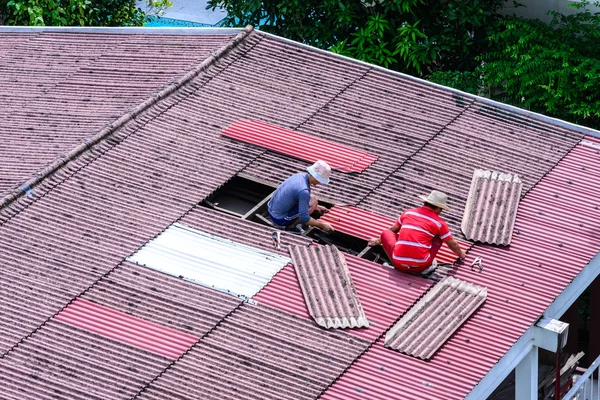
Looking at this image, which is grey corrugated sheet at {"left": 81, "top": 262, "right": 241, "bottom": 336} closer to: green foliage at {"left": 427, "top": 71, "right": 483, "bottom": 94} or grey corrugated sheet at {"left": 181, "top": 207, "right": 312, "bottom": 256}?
grey corrugated sheet at {"left": 181, "top": 207, "right": 312, "bottom": 256}

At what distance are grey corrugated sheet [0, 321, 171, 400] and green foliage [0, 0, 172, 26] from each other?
40.8ft

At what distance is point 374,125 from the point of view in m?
17.5

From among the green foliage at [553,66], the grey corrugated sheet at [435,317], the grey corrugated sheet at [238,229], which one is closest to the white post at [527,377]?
the grey corrugated sheet at [435,317]

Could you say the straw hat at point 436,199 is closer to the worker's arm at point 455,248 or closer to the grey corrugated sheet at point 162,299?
the worker's arm at point 455,248

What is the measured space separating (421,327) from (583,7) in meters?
11.6

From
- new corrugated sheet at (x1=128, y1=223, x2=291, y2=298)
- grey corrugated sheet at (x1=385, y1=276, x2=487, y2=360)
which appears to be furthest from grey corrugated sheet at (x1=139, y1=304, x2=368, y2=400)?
new corrugated sheet at (x1=128, y1=223, x2=291, y2=298)

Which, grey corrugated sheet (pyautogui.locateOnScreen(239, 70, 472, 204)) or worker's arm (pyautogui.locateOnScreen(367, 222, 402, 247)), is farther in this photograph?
grey corrugated sheet (pyautogui.locateOnScreen(239, 70, 472, 204))

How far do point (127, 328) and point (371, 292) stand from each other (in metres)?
3.05

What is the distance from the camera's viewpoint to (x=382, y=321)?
13.5 m

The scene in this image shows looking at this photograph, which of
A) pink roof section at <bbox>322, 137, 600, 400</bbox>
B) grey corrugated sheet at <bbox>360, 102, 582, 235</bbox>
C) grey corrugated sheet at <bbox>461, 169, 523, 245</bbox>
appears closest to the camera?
pink roof section at <bbox>322, 137, 600, 400</bbox>

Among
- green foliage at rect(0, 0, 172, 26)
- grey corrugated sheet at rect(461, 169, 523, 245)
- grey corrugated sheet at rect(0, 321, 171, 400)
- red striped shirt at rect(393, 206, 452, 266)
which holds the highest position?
red striped shirt at rect(393, 206, 452, 266)

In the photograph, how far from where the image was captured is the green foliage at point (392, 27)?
23.0m

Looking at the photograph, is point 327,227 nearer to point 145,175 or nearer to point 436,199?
point 436,199

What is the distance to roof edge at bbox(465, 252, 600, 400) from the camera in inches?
501
